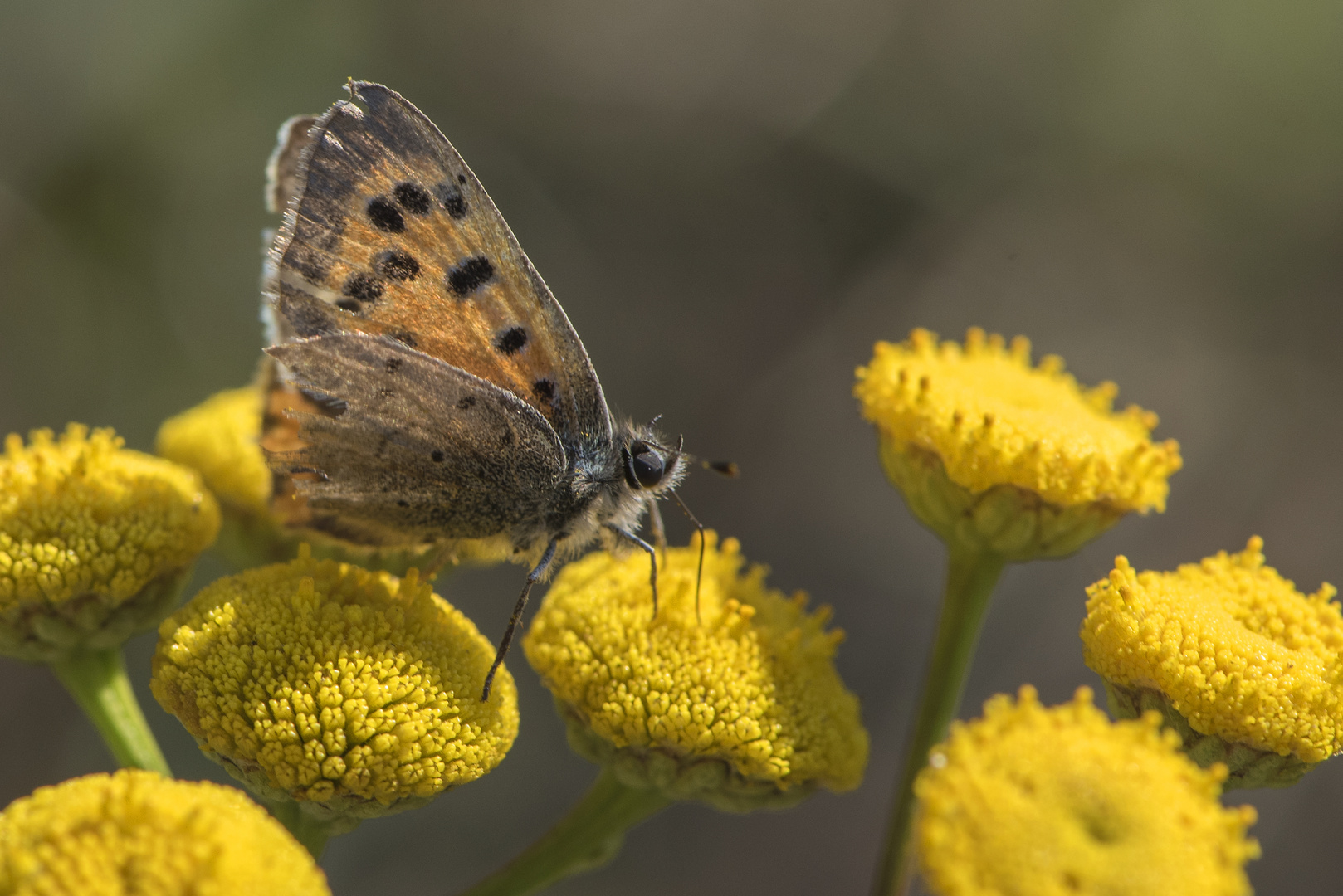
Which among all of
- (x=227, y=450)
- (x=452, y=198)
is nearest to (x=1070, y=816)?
(x=452, y=198)

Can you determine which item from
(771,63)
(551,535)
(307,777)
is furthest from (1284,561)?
(307,777)

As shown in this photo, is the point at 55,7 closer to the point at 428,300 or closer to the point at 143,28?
the point at 143,28

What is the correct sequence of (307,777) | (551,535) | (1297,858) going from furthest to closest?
(1297,858) → (551,535) → (307,777)

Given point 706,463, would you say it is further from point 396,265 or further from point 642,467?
point 396,265

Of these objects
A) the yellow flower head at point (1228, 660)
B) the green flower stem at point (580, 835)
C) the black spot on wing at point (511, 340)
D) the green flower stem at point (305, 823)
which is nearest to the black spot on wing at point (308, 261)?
the black spot on wing at point (511, 340)

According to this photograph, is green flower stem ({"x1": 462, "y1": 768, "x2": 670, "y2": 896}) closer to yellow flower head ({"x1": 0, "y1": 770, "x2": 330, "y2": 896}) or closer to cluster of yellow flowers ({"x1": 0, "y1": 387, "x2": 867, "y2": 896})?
cluster of yellow flowers ({"x1": 0, "y1": 387, "x2": 867, "y2": 896})

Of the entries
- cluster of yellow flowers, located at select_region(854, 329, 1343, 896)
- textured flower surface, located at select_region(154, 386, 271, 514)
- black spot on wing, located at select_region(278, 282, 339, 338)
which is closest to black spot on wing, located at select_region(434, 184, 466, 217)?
black spot on wing, located at select_region(278, 282, 339, 338)

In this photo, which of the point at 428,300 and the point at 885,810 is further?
the point at 885,810
